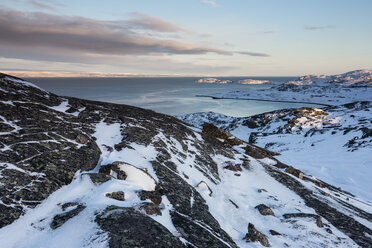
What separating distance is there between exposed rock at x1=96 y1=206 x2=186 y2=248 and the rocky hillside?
0.05 metres

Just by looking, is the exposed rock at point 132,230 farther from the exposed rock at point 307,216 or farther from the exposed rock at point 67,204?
the exposed rock at point 307,216

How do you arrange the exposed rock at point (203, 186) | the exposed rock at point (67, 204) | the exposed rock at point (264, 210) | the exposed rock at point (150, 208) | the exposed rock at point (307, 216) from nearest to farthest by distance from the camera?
the exposed rock at point (67, 204), the exposed rock at point (150, 208), the exposed rock at point (307, 216), the exposed rock at point (264, 210), the exposed rock at point (203, 186)

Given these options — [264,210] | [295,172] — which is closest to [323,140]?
[295,172]

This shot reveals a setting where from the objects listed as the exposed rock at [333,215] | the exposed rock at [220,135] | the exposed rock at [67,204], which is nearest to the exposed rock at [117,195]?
the exposed rock at [67,204]

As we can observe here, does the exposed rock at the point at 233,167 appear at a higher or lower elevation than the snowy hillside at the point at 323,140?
higher

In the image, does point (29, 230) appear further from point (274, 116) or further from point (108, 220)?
point (274, 116)

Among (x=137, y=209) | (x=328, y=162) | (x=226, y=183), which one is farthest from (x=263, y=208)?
(x=328, y=162)

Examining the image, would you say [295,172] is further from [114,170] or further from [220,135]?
[114,170]

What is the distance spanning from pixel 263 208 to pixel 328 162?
127ft

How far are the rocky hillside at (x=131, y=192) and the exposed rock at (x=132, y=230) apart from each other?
0.05 meters

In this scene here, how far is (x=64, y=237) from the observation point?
8.16 m

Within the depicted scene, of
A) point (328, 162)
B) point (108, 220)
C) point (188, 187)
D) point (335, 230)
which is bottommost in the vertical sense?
point (328, 162)

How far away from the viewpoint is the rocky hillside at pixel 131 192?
352 inches

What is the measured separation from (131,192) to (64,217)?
336cm
